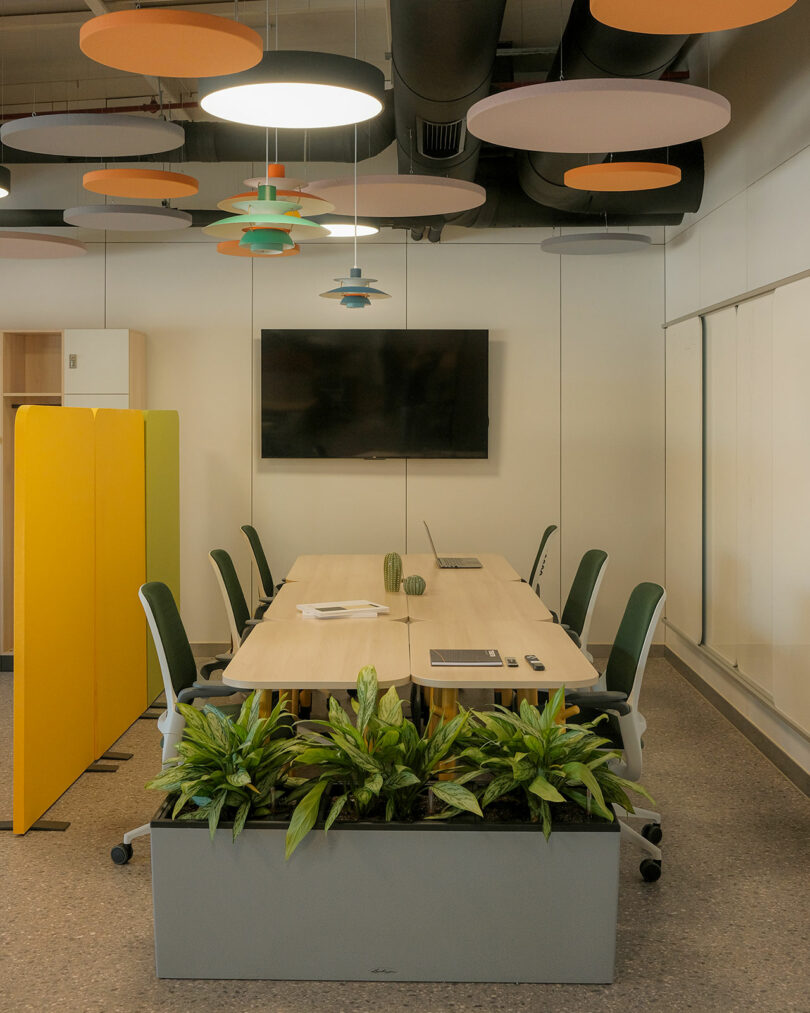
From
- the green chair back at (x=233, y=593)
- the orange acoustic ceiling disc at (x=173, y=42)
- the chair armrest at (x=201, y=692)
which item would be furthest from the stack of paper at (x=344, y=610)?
the orange acoustic ceiling disc at (x=173, y=42)

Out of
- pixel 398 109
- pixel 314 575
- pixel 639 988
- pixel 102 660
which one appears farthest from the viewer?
pixel 314 575

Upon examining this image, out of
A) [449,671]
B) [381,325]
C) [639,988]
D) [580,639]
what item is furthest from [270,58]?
[381,325]

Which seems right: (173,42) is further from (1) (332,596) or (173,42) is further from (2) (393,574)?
(2) (393,574)

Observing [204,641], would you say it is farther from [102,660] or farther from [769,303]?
[769,303]

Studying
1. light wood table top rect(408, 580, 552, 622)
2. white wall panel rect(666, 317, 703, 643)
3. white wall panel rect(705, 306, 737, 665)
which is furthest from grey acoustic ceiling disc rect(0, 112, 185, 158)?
Result: white wall panel rect(666, 317, 703, 643)

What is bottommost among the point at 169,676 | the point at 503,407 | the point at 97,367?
the point at 169,676

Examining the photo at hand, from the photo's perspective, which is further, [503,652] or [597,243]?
[597,243]

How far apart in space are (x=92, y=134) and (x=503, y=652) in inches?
99.0

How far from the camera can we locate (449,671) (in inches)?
148

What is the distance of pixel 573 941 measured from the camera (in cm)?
318

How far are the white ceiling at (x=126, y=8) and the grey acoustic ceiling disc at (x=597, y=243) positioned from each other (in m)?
1.39

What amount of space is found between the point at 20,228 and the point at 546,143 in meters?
5.24

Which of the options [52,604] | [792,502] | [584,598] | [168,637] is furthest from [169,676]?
[792,502]

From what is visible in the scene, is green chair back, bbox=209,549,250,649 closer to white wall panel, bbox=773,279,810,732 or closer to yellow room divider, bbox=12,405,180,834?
yellow room divider, bbox=12,405,180,834
